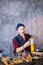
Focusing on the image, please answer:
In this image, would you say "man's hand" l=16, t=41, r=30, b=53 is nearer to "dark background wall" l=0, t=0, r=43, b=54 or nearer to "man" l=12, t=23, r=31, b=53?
"man" l=12, t=23, r=31, b=53

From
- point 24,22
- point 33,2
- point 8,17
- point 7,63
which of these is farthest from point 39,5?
point 7,63

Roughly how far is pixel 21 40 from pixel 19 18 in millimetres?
301

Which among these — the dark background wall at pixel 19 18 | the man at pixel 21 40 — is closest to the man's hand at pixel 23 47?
the man at pixel 21 40

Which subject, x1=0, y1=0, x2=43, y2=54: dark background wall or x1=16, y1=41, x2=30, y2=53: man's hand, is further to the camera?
x1=0, y1=0, x2=43, y2=54: dark background wall

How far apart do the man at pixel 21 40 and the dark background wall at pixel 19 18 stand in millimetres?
61

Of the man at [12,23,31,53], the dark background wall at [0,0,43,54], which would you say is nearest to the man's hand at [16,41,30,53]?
the man at [12,23,31,53]

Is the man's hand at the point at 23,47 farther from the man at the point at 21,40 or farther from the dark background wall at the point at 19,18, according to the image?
the dark background wall at the point at 19,18

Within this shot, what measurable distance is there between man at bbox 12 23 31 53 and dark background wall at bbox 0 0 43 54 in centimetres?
6

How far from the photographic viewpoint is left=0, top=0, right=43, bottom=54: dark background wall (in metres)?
2.28

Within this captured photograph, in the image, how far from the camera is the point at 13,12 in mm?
2301

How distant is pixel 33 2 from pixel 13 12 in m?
0.31

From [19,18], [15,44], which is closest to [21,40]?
[15,44]

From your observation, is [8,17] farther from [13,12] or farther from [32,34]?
[32,34]

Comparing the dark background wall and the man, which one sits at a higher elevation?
the dark background wall
